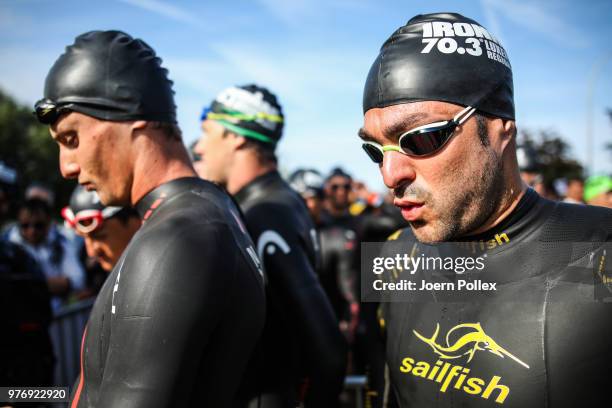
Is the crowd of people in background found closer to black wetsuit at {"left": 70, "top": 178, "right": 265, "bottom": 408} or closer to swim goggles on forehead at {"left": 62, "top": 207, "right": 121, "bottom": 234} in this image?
swim goggles on forehead at {"left": 62, "top": 207, "right": 121, "bottom": 234}

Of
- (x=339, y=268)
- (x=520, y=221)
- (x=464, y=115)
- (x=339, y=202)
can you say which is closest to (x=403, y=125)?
(x=464, y=115)

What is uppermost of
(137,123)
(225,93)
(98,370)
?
(225,93)

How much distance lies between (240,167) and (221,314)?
1953 mm

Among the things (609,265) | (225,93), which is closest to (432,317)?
(609,265)

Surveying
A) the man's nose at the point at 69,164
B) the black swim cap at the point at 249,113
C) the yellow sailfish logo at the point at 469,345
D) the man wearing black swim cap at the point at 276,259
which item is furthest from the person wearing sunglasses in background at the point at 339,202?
the yellow sailfish logo at the point at 469,345

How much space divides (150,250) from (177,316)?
27 centimetres

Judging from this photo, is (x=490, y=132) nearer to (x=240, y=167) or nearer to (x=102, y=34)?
(x=102, y=34)

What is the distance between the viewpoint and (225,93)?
3.85m

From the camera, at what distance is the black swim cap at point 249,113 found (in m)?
3.67

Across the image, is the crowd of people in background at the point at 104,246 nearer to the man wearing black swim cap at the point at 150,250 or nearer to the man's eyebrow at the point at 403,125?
the man wearing black swim cap at the point at 150,250

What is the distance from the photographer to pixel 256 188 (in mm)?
3426

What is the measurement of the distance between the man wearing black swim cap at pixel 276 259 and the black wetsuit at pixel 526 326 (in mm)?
767

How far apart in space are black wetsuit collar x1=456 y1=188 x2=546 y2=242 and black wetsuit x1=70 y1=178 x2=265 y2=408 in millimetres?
938

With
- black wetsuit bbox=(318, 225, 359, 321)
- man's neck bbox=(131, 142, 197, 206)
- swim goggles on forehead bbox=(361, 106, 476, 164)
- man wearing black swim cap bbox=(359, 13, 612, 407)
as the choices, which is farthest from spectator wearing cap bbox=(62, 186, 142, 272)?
black wetsuit bbox=(318, 225, 359, 321)
